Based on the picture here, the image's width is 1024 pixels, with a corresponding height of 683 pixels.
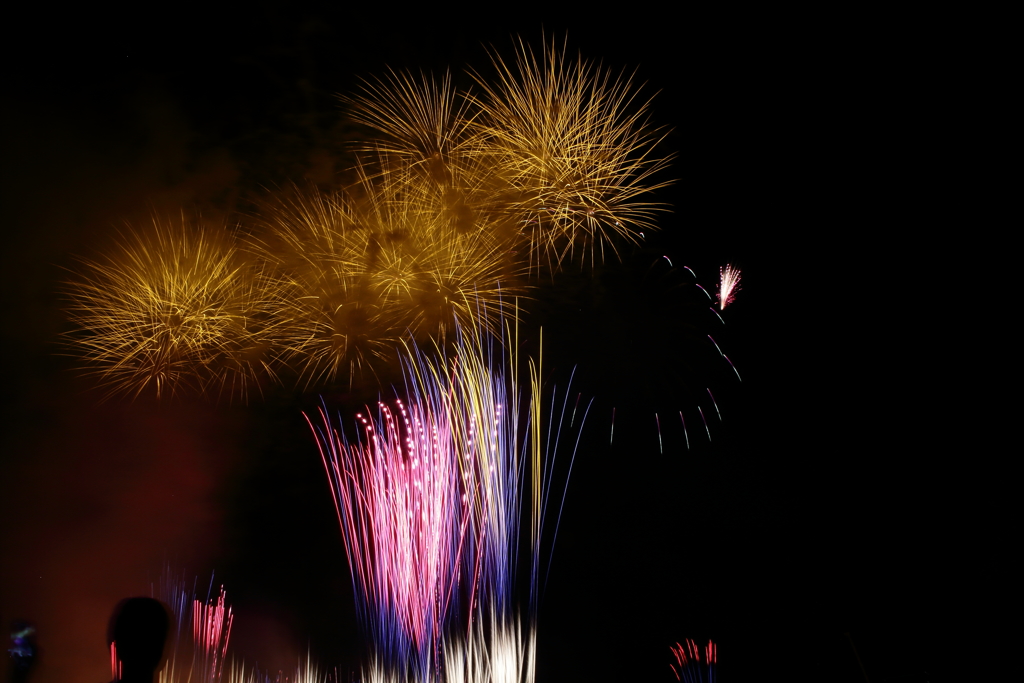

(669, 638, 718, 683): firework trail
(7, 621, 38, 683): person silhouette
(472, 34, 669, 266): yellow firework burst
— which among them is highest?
(472, 34, 669, 266): yellow firework burst

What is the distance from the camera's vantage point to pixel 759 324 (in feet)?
21.2

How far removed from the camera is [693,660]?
6.63 meters

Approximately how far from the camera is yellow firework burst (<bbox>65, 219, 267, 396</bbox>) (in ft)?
18.6

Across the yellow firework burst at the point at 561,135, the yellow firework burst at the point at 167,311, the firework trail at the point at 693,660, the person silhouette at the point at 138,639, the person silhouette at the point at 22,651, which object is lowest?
the firework trail at the point at 693,660

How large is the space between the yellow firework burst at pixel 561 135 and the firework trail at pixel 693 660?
5080 mm

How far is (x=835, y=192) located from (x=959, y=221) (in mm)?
1110

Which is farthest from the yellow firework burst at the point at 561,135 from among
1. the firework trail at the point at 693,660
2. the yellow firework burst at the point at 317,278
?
the firework trail at the point at 693,660

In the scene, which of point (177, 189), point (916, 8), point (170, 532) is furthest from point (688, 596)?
point (177, 189)

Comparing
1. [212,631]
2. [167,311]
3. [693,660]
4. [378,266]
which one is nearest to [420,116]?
[378,266]

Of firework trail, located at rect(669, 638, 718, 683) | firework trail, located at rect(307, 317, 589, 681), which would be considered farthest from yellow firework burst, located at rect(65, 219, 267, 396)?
firework trail, located at rect(669, 638, 718, 683)

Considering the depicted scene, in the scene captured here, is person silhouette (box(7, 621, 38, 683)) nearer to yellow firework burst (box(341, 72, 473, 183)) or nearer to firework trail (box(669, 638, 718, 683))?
yellow firework burst (box(341, 72, 473, 183))

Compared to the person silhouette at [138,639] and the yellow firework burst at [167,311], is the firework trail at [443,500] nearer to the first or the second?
the yellow firework burst at [167,311]

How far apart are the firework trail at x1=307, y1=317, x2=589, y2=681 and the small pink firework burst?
7.40 ft

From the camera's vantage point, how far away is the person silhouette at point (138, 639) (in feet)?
7.00
